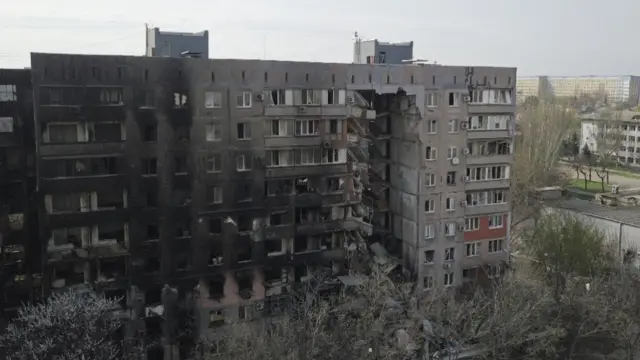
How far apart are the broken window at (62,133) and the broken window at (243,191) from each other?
5.55 m

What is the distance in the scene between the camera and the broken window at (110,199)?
20.0 meters

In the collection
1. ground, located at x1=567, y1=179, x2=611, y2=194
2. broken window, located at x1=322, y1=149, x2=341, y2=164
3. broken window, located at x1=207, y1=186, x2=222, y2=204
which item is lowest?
ground, located at x1=567, y1=179, x2=611, y2=194

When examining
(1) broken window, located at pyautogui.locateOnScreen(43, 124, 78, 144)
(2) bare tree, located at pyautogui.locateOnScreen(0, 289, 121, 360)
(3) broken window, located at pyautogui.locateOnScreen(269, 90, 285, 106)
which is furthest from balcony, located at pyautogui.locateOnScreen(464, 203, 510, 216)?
(1) broken window, located at pyautogui.locateOnScreen(43, 124, 78, 144)

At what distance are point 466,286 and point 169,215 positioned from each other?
1304 centimetres

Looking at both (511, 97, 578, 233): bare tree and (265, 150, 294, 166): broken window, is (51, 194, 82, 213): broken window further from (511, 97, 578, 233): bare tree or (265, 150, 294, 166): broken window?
(511, 97, 578, 233): bare tree

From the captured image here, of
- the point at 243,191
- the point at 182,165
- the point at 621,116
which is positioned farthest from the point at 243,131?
the point at 621,116

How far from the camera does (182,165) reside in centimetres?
2088

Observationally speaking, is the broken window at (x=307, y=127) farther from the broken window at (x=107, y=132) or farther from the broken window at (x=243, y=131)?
the broken window at (x=107, y=132)

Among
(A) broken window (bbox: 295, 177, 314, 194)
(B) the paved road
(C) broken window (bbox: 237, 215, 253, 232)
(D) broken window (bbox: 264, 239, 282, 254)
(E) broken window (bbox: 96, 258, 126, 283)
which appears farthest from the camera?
(B) the paved road

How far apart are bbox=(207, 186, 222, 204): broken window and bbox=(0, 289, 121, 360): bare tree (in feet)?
15.8

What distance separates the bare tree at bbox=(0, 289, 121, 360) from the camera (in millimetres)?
17578

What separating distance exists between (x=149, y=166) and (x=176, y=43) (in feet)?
18.9

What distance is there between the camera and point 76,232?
1977 cm

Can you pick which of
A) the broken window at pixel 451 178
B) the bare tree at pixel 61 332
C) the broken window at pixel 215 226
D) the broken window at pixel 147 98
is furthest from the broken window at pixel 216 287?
the broken window at pixel 451 178
